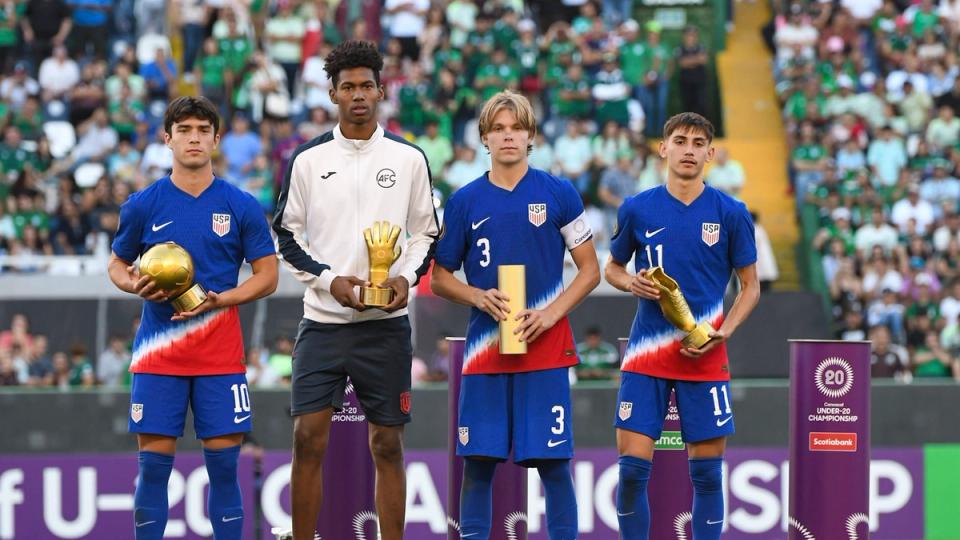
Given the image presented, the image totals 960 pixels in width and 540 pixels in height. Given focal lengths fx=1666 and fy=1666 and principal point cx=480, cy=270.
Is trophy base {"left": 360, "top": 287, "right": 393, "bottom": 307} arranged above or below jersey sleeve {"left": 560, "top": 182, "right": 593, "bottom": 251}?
below

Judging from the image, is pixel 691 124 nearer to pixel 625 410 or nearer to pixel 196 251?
pixel 625 410

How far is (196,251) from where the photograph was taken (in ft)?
28.1

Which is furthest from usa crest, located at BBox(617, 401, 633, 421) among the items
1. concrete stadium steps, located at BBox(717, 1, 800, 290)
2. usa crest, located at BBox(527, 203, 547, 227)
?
concrete stadium steps, located at BBox(717, 1, 800, 290)

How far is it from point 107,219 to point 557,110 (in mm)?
6034

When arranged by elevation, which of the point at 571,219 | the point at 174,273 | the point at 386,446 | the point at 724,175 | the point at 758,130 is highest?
the point at 758,130

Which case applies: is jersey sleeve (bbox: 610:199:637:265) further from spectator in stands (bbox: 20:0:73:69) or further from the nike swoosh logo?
spectator in stands (bbox: 20:0:73:69)

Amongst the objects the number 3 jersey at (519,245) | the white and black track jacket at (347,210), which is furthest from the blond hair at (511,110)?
the white and black track jacket at (347,210)

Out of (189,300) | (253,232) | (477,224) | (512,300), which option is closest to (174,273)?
(189,300)

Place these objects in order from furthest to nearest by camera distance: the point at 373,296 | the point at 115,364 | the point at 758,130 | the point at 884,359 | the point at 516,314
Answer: the point at 758,130
the point at 884,359
the point at 115,364
the point at 516,314
the point at 373,296

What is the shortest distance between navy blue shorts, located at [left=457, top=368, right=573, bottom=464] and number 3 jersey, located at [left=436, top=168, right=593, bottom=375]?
0.24 ft

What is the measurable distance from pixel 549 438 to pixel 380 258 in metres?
1.26

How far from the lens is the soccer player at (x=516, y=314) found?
8.49m

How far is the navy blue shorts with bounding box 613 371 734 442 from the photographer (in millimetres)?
8781

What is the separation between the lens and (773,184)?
22.6 m
